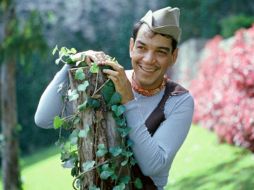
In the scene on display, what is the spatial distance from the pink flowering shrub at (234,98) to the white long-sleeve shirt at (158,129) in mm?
4341

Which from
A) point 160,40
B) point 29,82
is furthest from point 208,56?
point 160,40

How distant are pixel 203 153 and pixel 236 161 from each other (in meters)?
1.07

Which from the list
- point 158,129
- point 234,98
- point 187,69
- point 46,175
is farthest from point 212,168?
point 187,69

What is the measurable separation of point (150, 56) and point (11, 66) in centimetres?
489

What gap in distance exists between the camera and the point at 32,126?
569 inches

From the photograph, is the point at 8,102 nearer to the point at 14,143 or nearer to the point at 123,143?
the point at 14,143

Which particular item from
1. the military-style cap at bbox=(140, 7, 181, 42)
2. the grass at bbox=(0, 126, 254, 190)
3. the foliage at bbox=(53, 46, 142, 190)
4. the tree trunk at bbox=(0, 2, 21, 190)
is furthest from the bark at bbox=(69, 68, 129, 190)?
the tree trunk at bbox=(0, 2, 21, 190)

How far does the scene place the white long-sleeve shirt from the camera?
220 cm

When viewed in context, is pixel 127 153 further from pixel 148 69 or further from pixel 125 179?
pixel 148 69

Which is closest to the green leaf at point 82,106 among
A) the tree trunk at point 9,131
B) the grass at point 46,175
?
the tree trunk at point 9,131

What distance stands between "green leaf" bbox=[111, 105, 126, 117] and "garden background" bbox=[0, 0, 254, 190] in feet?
11.8

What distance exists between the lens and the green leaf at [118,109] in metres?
2.21

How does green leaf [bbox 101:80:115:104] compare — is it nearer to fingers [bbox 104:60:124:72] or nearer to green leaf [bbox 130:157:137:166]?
fingers [bbox 104:60:124:72]

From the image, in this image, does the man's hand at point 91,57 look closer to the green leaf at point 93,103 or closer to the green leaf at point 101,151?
the green leaf at point 93,103
